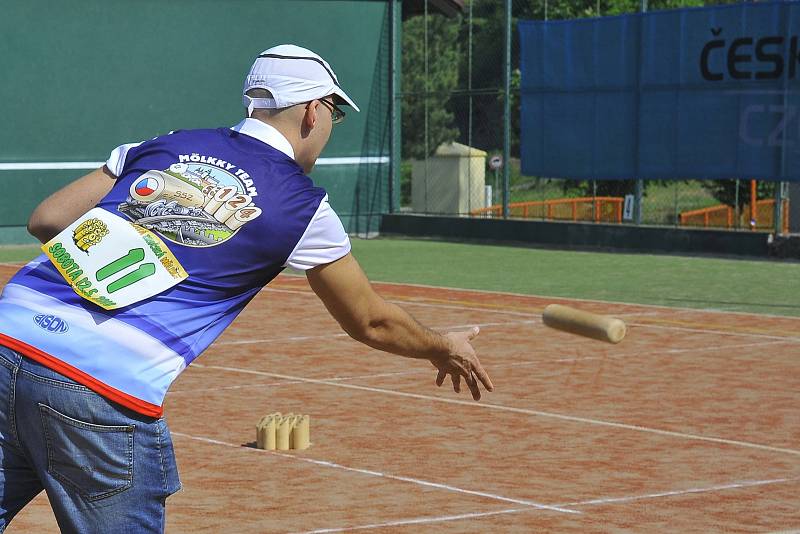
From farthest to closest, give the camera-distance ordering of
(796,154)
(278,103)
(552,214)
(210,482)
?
(552,214) → (796,154) → (210,482) → (278,103)

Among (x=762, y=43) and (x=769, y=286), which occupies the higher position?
(x=762, y=43)

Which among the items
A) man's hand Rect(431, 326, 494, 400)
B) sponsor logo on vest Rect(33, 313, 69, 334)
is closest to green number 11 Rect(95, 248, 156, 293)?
sponsor logo on vest Rect(33, 313, 69, 334)

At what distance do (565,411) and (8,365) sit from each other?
7038mm

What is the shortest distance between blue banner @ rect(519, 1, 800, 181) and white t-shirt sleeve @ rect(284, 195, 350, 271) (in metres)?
19.5

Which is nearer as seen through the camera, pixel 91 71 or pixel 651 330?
pixel 651 330

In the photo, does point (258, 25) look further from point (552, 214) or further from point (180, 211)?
point (180, 211)

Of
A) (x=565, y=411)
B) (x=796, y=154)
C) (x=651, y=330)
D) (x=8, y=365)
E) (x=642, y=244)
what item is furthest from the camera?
(x=642, y=244)

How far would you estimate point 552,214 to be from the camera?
3116 cm

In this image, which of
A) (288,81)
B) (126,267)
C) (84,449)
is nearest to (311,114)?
(288,81)

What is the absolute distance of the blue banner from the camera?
23.0m

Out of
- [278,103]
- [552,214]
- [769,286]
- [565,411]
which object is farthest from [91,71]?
[278,103]

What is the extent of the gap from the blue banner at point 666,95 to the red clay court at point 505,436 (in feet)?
27.1

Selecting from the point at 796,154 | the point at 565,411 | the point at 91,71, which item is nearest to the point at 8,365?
the point at 565,411

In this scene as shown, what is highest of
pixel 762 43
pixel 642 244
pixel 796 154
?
pixel 762 43
